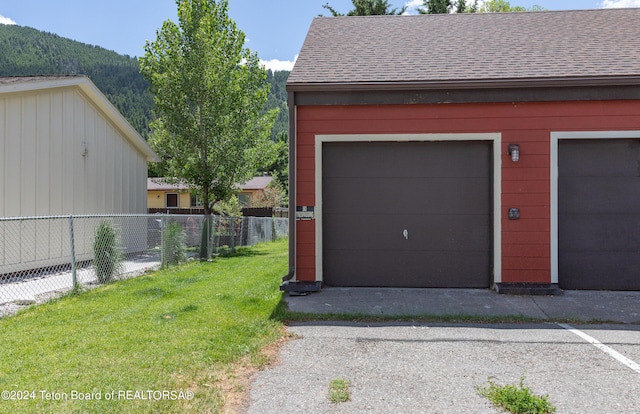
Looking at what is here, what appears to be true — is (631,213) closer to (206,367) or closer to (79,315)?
(206,367)

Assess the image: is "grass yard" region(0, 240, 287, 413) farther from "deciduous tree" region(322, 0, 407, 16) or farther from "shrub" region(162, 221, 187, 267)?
"deciduous tree" region(322, 0, 407, 16)

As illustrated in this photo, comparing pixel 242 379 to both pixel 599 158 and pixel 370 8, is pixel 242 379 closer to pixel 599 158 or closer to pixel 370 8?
pixel 599 158

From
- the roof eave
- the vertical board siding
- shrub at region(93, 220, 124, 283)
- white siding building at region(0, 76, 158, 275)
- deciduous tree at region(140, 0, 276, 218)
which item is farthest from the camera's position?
deciduous tree at region(140, 0, 276, 218)

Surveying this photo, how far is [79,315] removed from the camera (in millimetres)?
5156

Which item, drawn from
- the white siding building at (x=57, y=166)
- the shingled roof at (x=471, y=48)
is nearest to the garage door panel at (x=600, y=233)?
the shingled roof at (x=471, y=48)

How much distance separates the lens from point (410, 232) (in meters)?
6.77

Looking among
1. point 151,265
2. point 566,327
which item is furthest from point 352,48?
point 151,265

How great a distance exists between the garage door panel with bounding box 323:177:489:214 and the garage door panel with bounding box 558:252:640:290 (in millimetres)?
1481

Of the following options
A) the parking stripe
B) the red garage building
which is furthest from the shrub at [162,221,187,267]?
the parking stripe

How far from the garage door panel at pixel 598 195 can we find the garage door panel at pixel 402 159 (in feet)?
3.94

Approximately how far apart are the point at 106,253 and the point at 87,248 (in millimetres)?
3008

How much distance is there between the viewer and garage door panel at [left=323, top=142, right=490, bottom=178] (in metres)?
6.76

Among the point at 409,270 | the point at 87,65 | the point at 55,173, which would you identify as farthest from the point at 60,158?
the point at 87,65

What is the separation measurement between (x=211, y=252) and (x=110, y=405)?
8.90m
